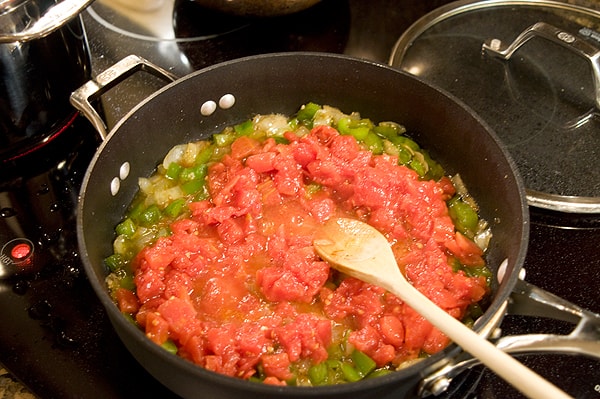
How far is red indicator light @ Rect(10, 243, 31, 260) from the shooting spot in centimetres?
168

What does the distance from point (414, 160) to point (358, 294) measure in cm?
54

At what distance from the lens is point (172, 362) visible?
44.0 inches

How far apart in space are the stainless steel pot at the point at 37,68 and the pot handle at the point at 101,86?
0.13 metres

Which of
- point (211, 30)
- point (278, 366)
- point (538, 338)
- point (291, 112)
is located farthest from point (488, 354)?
point (211, 30)

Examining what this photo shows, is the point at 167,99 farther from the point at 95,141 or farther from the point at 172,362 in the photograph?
the point at 172,362

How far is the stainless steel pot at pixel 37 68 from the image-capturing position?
Result: 153cm

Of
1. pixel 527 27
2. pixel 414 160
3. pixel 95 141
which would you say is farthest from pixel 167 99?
pixel 527 27

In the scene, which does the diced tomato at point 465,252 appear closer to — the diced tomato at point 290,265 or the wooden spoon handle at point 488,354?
the diced tomato at point 290,265

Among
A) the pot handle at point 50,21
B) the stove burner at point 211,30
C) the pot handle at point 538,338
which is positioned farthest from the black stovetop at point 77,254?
the pot handle at point 50,21

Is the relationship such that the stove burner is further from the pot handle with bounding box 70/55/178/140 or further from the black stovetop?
the pot handle with bounding box 70/55/178/140

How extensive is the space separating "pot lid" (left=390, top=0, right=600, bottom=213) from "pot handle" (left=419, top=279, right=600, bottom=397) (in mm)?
604

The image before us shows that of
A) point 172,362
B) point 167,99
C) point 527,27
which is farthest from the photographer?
point 527,27

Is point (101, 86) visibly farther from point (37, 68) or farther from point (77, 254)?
point (77, 254)

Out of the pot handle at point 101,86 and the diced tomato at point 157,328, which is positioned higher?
the pot handle at point 101,86
